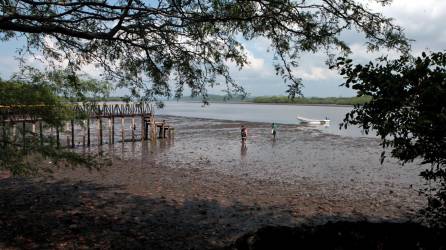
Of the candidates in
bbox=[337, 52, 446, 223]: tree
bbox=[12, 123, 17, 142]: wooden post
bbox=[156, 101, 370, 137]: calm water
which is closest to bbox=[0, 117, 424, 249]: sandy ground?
bbox=[12, 123, 17, 142]: wooden post

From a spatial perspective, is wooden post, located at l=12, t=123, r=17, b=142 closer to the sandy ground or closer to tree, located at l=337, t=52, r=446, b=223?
the sandy ground

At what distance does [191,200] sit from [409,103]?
911 cm

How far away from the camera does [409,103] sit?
11.7ft

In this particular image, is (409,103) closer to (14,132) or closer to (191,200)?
(14,132)

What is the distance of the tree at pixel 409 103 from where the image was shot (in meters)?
3.39

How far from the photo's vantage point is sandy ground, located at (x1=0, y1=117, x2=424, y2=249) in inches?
321

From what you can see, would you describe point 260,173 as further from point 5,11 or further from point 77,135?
point 77,135

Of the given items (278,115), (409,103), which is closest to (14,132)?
(409,103)

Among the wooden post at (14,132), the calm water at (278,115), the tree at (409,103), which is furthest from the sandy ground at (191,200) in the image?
the calm water at (278,115)

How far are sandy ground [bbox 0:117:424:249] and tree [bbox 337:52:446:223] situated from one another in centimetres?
478

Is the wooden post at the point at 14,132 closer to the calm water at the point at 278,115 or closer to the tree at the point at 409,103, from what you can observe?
the tree at the point at 409,103

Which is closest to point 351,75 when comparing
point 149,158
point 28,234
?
point 28,234

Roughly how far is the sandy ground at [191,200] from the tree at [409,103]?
4.78m

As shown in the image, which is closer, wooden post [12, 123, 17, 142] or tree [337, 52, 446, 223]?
tree [337, 52, 446, 223]
